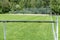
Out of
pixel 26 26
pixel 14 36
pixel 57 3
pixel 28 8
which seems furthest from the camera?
pixel 28 8

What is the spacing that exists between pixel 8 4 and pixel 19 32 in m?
12.8

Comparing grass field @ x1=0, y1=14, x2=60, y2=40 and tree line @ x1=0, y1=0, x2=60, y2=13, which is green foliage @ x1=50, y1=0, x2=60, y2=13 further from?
grass field @ x1=0, y1=14, x2=60, y2=40

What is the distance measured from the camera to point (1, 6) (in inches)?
930

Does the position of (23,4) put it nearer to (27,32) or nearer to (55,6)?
(55,6)

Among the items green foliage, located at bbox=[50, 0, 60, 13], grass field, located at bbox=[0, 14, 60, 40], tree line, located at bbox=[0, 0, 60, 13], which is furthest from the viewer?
tree line, located at bbox=[0, 0, 60, 13]

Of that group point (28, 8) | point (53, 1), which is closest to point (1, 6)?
point (28, 8)

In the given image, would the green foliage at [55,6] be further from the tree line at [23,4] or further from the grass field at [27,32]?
the grass field at [27,32]

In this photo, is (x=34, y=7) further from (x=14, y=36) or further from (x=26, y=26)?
(x=14, y=36)

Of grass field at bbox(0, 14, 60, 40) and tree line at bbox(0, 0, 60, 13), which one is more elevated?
grass field at bbox(0, 14, 60, 40)

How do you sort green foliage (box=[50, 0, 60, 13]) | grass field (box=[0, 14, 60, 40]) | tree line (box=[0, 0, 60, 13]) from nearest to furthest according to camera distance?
grass field (box=[0, 14, 60, 40])
green foliage (box=[50, 0, 60, 13])
tree line (box=[0, 0, 60, 13])

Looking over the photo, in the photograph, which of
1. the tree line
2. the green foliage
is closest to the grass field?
the green foliage

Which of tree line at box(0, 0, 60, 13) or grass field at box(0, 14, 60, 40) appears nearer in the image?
grass field at box(0, 14, 60, 40)

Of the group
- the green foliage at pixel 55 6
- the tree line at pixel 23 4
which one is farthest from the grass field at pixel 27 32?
the tree line at pixel 23 4

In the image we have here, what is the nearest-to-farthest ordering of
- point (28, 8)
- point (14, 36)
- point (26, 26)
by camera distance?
point (14, 36), point (26, 26), point (28, 8)
